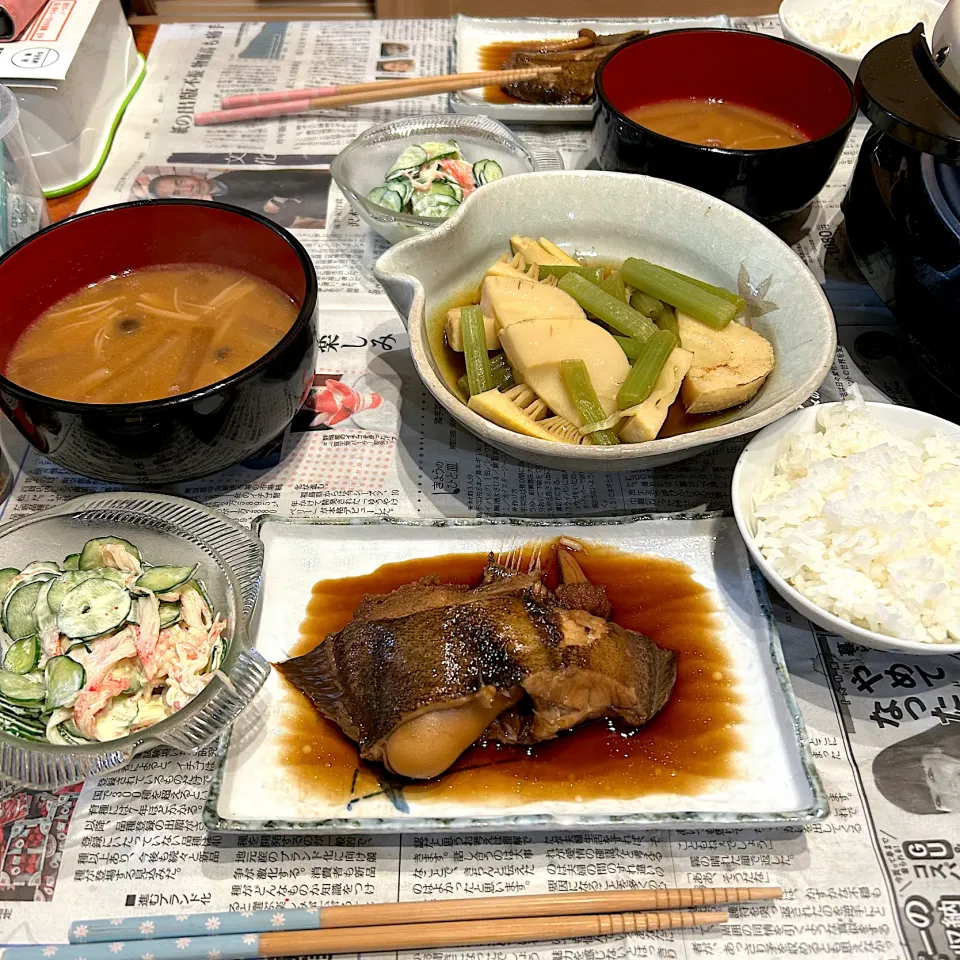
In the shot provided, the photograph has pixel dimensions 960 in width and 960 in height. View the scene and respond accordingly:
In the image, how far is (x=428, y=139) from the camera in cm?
263

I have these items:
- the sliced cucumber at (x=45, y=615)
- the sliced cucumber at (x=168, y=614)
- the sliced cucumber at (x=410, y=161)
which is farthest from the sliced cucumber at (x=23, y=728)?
the sliced cucumber at (x=410, y=161)

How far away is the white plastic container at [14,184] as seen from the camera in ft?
7.00

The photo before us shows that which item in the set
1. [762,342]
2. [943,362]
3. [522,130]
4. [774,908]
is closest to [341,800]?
[774,908]

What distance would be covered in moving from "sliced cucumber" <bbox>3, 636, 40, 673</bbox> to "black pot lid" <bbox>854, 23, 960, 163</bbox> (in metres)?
1.99

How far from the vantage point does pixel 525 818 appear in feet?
4.21

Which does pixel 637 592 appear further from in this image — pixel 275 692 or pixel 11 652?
pixel 11 652

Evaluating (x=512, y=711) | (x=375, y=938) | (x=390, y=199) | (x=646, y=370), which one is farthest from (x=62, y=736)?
(x=390, y=199)

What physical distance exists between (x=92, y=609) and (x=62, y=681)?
0.45 ft

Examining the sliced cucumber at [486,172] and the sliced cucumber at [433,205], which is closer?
the sliced cucumber at [433,205]

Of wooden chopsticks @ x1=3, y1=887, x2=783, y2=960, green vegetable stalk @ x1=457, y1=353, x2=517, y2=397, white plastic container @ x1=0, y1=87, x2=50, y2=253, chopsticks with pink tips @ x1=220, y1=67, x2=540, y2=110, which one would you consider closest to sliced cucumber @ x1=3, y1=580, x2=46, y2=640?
wooden chopsticks @ x1=3, y1=887, x2=783, y2=960

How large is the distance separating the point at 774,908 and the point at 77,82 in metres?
3.17

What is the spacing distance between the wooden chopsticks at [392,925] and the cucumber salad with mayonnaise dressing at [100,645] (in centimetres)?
33

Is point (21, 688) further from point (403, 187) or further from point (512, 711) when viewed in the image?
point (403, 187)

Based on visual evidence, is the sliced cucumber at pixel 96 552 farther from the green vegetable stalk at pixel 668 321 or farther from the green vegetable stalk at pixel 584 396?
the green vegetable stalk at pixel 668 321
